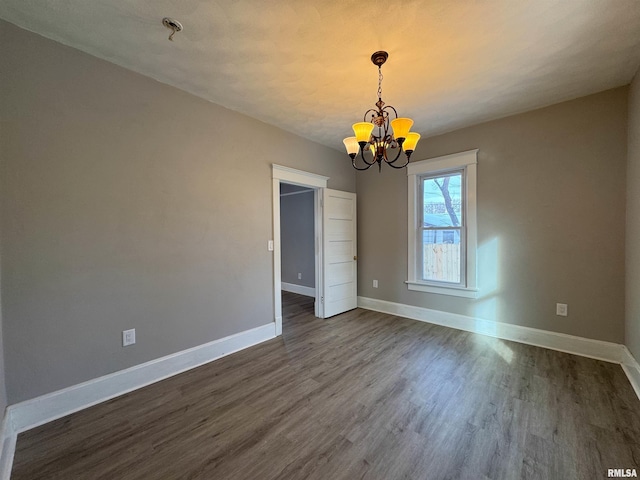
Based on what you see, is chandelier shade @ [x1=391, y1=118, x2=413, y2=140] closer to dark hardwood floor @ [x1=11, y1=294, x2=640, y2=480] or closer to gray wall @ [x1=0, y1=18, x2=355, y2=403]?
gray wall @ [x1=0, y1=18, x2=355, y2=403]

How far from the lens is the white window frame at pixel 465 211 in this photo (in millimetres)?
3363

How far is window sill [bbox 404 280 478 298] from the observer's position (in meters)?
3.40

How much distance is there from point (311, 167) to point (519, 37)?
8.32 feet

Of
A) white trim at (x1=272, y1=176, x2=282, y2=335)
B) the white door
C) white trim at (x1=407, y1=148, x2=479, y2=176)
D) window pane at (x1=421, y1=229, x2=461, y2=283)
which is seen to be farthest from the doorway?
window pane at (x1=421, y1=229, x2=461, y2=283)

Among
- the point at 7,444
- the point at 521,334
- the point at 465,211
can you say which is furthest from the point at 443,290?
the point at 7,444

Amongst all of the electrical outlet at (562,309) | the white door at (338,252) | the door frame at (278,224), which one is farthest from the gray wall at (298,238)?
the electrical outlet at (562,309)

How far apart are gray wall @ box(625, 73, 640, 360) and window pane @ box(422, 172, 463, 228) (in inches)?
58.7

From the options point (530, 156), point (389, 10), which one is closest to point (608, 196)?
point (530, 156)

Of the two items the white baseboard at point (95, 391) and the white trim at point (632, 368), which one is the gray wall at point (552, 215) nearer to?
the white trim at point (632, 368)

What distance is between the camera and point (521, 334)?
10.0ft

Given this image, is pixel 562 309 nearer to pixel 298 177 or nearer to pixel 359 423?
pixel 359 423

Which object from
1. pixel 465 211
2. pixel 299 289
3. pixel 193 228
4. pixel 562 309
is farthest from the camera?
pixel 299 289

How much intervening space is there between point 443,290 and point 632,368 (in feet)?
5.76

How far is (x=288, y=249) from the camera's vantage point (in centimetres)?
607
